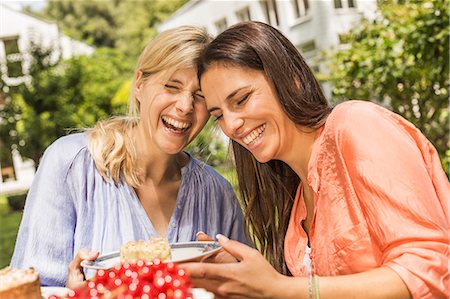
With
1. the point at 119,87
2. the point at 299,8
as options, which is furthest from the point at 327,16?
the point at 119,87

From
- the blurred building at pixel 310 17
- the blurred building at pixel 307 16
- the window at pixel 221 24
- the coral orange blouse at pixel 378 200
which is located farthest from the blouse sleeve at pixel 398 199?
the window at pixel 221 24

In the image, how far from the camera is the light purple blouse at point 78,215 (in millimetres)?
1612

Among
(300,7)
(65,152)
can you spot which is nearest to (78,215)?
(65,152)

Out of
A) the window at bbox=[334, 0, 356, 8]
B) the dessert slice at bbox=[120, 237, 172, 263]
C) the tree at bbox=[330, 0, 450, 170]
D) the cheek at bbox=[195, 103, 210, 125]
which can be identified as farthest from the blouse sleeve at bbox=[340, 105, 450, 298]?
the window at bbox=[334, 0, 356, 8]

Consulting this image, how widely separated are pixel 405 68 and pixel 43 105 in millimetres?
8404

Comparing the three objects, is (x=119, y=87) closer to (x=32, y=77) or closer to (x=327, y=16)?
(x=32, y=77)

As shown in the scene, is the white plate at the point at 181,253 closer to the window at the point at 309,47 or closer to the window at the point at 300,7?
the window at the point at 309,47

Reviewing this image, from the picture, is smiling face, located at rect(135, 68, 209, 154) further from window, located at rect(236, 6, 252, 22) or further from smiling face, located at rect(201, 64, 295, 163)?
window, located at rect(236, 6, 252, 22)

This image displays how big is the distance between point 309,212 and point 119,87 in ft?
48.4

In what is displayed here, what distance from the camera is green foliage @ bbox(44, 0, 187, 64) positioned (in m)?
19.5

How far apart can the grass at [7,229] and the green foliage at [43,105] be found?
3.26ft

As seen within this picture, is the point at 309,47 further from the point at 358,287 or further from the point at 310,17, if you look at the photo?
the point at 358,287

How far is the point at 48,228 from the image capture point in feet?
5.33

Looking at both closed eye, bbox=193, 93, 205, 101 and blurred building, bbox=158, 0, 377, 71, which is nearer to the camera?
closed eye, bbox=193, 93, 205, 101
